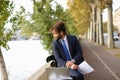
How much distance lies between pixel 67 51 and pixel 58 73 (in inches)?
18.1

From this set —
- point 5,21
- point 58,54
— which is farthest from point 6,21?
point 58,54

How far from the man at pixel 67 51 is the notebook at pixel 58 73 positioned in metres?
0.10

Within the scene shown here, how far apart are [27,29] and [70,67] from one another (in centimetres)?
3220

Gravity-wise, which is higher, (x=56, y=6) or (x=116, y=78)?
(x=56, y=6)

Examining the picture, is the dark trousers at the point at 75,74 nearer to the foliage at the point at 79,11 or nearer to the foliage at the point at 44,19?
the foliage at the point at 44,19

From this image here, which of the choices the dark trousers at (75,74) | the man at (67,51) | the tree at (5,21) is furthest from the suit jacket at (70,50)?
the tree at (5,21)

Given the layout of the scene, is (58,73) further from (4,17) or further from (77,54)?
(4,17)

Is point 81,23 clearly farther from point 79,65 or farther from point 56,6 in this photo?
point 79,65

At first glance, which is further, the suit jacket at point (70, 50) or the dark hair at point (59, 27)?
the suit jacket at point (70, 50)

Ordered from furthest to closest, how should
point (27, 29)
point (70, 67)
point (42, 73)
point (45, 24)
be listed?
1. point (27, 29)
2. point (45, 24)
3. point (42, 73)
4. point (70, 67)

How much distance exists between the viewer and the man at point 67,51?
23.2 ft

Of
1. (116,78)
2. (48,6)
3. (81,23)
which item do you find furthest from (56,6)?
(81,23)

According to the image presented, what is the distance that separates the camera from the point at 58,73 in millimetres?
6930

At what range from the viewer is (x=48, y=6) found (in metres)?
36.7
